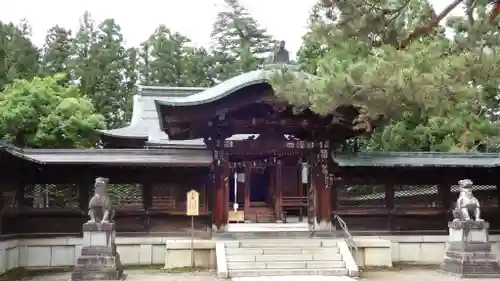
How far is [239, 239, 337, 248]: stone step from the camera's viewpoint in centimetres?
1546

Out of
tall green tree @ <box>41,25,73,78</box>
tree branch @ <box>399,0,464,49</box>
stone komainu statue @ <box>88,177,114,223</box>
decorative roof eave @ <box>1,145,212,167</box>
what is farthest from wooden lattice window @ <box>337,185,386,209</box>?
tall green tree @ <box>41,25,73,78</box>

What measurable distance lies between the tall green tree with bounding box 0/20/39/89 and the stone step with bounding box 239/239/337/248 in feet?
86.7

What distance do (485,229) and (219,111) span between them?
24.6 feet

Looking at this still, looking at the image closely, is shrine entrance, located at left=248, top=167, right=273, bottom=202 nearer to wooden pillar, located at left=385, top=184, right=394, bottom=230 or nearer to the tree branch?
wooden pillar, located at left=385, top=184, right=394, bottom=230

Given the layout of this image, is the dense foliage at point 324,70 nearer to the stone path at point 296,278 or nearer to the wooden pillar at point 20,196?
the stone path at point 296,278

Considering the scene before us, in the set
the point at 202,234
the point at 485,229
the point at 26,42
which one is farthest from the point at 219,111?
the point at 26,42

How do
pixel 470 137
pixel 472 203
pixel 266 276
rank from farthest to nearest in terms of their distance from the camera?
pixel 472 203, pixel 266 276, pixel 470 137

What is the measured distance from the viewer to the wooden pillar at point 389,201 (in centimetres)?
1748

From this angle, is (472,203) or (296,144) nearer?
(472,203)

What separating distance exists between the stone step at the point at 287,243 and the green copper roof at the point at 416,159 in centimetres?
228

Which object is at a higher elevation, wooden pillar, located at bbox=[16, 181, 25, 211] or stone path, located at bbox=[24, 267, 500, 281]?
wooden pillar, located at bbox=[16, 181, 25, 211]

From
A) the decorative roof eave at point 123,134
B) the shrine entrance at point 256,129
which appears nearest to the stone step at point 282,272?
the shrine entrance at point 256,129

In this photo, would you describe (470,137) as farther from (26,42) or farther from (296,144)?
(26,42)

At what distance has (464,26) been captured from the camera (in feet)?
31.6
